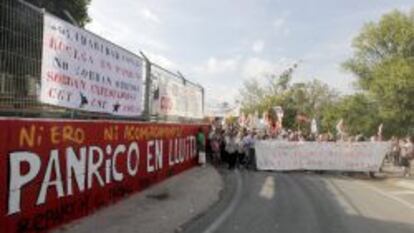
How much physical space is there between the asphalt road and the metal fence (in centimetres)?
330

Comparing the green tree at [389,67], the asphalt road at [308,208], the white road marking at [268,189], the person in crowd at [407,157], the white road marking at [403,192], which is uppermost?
the green tree at [389,67]

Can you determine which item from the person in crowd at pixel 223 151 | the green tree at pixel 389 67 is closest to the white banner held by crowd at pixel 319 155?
the person in crowd at pixel 223 151

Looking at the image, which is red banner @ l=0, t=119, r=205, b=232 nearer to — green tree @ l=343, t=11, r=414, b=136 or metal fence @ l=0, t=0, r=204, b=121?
metal fence @ l=0, t=0, r=204, b=121

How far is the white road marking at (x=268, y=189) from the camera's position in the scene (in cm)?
1858

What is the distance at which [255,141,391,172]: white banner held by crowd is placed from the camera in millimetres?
30422

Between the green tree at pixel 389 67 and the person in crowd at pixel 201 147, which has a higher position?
the green tree at pixel 389 67

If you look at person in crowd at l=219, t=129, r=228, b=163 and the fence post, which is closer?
the fence post

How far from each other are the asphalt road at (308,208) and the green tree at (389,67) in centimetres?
5123

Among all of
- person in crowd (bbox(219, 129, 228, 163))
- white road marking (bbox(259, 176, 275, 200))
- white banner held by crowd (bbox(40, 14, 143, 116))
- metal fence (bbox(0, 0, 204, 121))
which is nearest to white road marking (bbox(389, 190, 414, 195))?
white road marking (bbox(259, 176, 275, 200))

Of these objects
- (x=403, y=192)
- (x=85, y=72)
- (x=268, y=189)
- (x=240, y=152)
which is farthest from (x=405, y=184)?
(x=85, y=72)

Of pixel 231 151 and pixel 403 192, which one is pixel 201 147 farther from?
pixel 403 192

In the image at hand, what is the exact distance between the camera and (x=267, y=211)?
15.3 meters

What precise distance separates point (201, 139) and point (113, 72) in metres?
12.5

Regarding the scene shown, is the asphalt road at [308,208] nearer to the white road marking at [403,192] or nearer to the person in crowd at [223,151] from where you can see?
the white road marking at [403,192]
